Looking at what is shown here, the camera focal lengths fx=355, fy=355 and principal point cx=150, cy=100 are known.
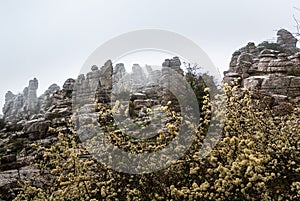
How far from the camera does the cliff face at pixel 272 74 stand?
39.7 feet

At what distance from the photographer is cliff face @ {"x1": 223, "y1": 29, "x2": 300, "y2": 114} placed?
39.7ft

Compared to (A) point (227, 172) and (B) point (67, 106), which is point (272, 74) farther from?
(A) point (227, 172)

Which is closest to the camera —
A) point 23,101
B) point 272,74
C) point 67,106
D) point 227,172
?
point 227,172

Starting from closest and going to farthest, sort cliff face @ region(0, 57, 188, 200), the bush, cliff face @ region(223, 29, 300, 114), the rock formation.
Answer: the bush, cliff face @ region(0, 57, 188, 200), cliff face @ region(223, 29, 300, 114), the rock formation

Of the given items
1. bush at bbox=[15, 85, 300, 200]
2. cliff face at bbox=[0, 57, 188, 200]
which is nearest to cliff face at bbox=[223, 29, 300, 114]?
cliff face at bbox=[0, 57, 188, 200]

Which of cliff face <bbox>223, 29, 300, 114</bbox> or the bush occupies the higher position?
cliff face <bbox>223, 29, 300, 114</bbox>

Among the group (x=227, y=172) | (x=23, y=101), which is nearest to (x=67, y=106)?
(x=227, y=172)

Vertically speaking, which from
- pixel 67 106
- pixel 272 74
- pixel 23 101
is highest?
pixel 23 101

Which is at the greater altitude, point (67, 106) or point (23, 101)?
point (23, 101)

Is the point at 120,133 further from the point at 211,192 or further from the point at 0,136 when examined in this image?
the point at 0,136

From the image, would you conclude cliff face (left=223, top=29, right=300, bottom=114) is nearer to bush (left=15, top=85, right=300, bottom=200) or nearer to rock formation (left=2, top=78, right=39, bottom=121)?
bush (left=15, top=85, right=300, bottom=200)

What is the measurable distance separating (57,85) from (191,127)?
1647 inches

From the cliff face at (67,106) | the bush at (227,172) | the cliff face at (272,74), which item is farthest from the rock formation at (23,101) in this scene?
the bush at (227,172)

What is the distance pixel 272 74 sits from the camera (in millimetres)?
15391
